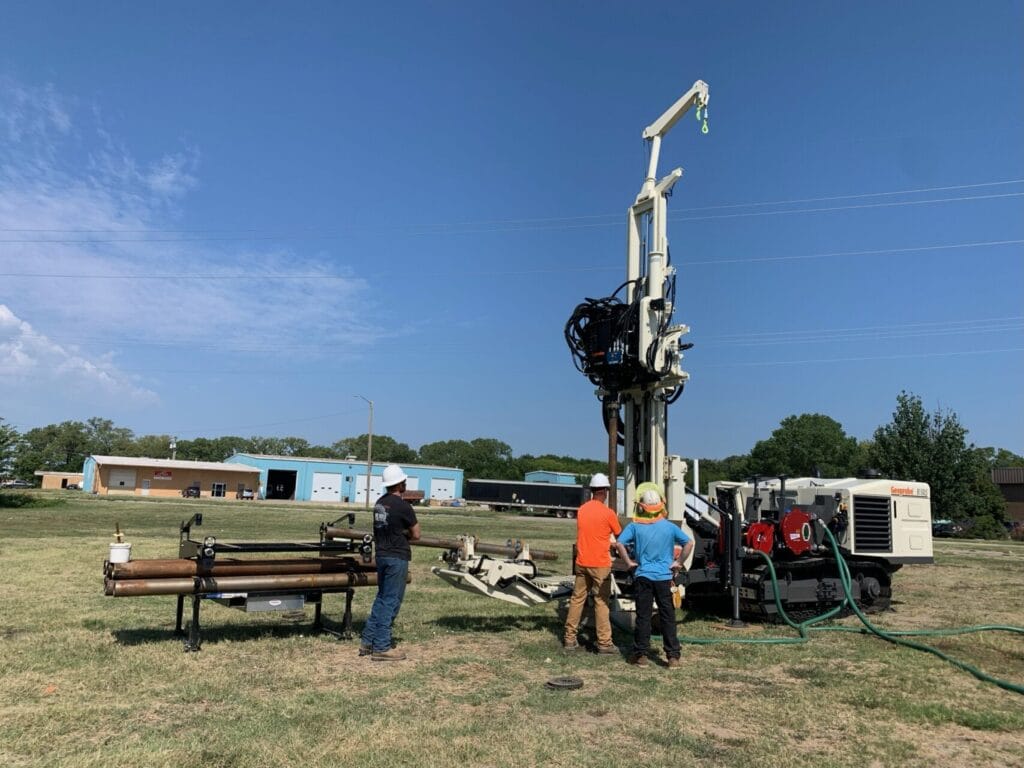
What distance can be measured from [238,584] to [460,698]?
9.16ft

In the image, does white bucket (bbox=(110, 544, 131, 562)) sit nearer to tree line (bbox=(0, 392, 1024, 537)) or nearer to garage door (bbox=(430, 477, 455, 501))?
tree line (bbox=(0, 392, 1024, 537))

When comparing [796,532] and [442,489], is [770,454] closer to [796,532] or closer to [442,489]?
[442,489]

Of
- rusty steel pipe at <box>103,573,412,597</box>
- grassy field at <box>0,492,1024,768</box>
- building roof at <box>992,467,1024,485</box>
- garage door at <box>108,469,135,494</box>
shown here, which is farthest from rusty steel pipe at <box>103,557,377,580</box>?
building roof at <box>992,467,1024,485</box>

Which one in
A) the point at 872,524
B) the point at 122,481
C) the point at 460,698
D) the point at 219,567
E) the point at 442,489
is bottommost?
the point at 122,481

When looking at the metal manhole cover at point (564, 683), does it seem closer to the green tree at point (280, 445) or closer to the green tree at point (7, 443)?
the green tree at point (7, 443)

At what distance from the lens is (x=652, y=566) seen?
7.79 metres

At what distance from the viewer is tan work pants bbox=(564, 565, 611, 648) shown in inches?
319

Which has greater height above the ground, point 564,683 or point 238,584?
point 238,584

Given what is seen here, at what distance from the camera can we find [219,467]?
6888cm

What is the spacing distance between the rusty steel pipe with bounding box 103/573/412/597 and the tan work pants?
6.34ft

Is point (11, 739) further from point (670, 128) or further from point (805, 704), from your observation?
point (670, 128)

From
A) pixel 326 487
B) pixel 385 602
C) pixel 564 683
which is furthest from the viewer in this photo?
pixel 326 487

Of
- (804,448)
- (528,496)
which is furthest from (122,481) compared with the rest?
(804,448)

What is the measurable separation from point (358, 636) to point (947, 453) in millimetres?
48339
